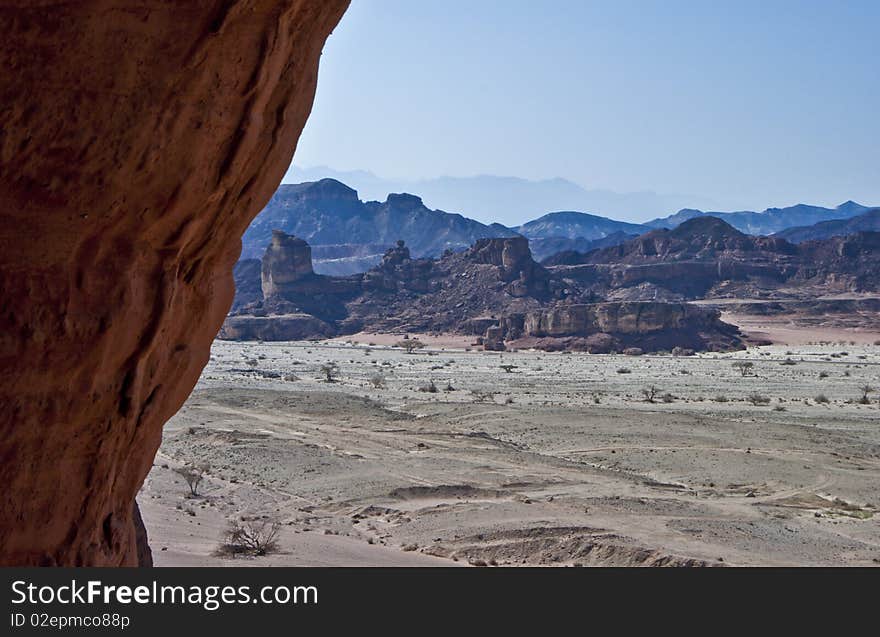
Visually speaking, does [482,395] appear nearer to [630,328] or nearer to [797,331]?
[630,328]

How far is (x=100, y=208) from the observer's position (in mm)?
4977

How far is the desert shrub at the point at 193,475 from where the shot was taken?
17.7 m

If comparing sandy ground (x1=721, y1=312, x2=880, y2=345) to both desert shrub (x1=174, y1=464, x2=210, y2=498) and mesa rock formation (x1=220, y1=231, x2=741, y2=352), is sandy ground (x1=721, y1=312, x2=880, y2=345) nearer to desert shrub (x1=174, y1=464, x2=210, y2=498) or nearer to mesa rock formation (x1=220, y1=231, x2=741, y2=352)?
mesa rock formation (x1=220, y1=231, x2=741, y2=352)

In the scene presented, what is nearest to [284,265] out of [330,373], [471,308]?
[471,308]

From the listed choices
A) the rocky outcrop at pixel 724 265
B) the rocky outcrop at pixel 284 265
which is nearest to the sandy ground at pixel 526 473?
the rocky outcrop at pixel 284 265

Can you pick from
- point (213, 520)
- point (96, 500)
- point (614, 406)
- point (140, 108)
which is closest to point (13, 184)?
point (140, 108)

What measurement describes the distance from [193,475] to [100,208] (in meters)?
14.1

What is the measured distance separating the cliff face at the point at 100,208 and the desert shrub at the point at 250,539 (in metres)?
6.26

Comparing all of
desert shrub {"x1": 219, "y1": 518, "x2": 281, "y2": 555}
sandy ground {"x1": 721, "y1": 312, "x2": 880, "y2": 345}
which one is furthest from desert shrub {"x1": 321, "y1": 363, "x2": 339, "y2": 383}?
sandy ground {"x1": 721, "y1": 312, "x2": 880, "y2": 345}

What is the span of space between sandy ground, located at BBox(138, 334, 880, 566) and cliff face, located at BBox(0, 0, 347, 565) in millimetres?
6436

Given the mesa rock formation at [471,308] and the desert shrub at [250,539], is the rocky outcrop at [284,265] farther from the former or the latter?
the desert shrub at [250,539]

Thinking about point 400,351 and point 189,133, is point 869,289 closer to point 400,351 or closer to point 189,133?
point 400,351

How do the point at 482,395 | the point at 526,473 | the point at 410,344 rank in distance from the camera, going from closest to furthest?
the point at 526,473 → the point at 482,395 → the point at 410,344

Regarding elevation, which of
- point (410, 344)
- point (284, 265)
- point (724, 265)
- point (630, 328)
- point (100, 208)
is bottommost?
point (410, 344)
